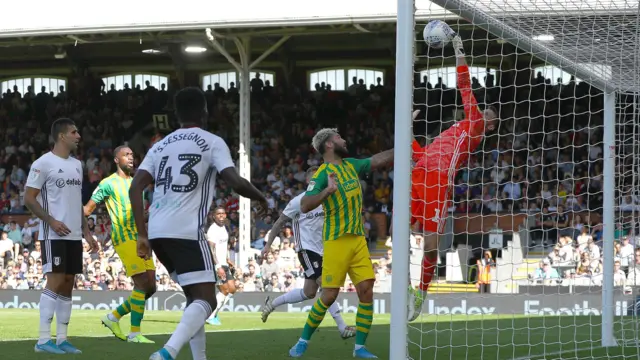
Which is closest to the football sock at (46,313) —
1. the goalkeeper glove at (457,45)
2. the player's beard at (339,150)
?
the player's beard at (339,150)

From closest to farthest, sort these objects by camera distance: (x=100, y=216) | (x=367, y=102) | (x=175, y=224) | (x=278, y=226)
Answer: (x=175, y=224) → (x=278, y=226) → (x=100, y=216) → (x=367, y=102)

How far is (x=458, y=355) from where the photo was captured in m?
9.36

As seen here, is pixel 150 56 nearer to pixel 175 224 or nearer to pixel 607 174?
pixel 607 174

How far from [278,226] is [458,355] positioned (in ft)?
8.87

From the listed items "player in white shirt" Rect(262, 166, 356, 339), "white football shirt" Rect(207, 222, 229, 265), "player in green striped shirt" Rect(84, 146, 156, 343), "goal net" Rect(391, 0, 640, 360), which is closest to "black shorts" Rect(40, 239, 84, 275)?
"player in green striped shirt" Rect(84, 146, 156, 343)

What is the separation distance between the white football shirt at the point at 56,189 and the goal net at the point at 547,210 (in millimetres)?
3239

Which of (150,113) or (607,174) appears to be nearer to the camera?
(607,174)

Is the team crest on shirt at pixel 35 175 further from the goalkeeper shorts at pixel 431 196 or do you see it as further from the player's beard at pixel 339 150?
the goalkeeper shorts at pixel 431 196

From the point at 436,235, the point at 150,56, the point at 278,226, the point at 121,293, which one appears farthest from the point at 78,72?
the point at 436,235

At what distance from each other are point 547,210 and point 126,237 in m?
12.3

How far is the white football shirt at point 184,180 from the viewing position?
21.5 feet

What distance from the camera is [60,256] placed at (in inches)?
364

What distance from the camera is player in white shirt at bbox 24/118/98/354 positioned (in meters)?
9.24

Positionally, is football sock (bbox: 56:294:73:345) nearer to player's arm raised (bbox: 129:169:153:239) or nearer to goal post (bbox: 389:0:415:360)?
player's arm raised (bbox: 129:169:153:239)
